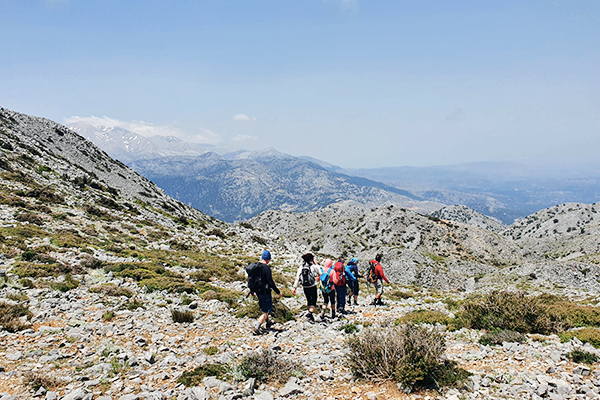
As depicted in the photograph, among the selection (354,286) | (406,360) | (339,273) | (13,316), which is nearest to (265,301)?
(339,273)

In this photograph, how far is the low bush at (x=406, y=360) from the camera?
23.1 feet

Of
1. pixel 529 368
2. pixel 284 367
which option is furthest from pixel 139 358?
pixel 529 368

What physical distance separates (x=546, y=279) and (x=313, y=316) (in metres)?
55.3

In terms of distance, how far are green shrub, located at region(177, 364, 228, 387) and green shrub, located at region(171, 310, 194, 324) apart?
4454 mm

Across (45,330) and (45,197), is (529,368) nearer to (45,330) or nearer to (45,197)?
(45,330)

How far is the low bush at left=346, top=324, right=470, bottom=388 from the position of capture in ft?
23.1

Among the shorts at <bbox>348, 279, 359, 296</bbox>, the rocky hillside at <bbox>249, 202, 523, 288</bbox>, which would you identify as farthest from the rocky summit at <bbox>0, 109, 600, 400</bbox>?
the rocky hillside at <bbox>249, 202, 523, 288</bbox>

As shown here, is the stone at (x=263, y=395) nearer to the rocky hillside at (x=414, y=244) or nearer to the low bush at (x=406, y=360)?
the low bush at (x=406, y=360)

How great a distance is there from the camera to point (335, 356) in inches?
367

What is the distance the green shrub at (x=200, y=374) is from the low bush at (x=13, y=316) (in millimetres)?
6463

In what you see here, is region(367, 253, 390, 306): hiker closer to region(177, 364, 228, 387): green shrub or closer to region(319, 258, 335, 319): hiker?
region(319, 258, 335, 319): hiker

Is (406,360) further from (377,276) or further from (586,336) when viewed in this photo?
(377,276)

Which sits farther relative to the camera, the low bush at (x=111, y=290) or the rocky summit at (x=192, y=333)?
the low bush at (x=111, y=290)

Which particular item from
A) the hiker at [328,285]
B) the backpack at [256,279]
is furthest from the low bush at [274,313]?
the backpack at [256,279]
